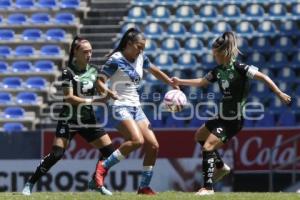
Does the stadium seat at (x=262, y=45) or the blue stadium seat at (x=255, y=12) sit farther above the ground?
the blue stadium seat at (x=255, y=12)

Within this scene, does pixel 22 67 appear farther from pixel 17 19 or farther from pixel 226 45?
pixel 226 45

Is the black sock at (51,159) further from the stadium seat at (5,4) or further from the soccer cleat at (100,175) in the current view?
the stadium seat at (5,4)

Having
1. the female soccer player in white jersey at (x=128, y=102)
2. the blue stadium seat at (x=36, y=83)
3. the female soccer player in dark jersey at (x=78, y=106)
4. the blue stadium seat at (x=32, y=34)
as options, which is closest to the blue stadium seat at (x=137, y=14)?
→ the blue stadium seat at (x=32, y=34)

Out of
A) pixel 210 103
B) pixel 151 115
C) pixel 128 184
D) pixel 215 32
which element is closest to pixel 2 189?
pixel 128 184

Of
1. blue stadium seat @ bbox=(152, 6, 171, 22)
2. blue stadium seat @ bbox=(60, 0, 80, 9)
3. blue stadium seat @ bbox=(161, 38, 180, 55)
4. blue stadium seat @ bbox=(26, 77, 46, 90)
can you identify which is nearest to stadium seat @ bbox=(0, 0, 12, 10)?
blue stadium seat @ bbox=(60, 0, 80, 9)

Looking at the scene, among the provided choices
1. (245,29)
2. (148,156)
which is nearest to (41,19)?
(245,29)

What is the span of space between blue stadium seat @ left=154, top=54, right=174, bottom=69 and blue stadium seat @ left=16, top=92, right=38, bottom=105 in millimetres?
2924

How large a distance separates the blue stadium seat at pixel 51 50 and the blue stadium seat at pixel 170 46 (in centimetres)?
260

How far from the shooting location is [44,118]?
18.8 meters

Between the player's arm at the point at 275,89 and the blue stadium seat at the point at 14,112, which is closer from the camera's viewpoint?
the player's arm at the point at 275,89

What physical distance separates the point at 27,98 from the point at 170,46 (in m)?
3.63

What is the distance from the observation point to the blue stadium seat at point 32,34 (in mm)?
21094

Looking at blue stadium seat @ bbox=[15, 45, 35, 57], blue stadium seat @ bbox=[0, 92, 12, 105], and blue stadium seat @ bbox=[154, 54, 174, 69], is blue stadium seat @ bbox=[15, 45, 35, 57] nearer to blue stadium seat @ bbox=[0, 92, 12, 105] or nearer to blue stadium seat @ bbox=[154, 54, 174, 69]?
blue stadium seat @ bbox=[0, 92, 12, 105]

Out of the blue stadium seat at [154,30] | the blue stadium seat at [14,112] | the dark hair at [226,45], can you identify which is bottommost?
the blue stadium seat at [14,112]
